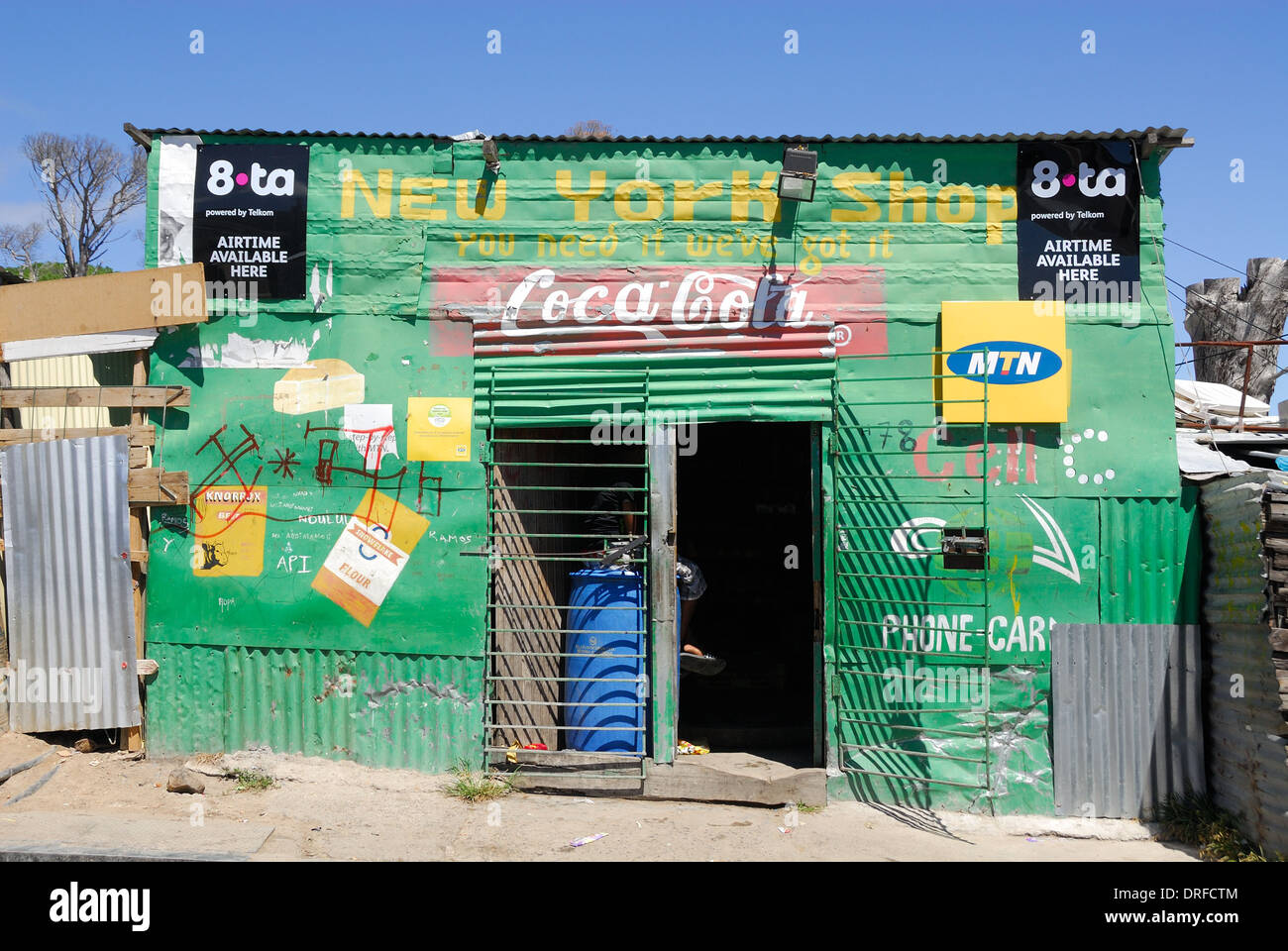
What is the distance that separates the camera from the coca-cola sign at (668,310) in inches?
309

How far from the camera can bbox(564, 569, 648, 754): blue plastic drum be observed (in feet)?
25.4

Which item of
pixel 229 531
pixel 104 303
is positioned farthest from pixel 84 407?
pixel 229 531

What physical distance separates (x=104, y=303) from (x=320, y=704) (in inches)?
146

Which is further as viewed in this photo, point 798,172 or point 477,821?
point 798,172

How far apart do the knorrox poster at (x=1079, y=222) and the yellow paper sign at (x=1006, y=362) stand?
0.79ft

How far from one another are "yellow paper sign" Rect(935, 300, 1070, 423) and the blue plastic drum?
2910mm

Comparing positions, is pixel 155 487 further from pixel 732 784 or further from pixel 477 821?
pixel 732 784

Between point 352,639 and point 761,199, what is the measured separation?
4797mm

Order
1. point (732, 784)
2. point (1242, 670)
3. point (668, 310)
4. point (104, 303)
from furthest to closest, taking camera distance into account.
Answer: point (104, 303) → point (668, 310) → point (732, 784) → point (1242, 670)

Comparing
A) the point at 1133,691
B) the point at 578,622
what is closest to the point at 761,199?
the point at 578,622

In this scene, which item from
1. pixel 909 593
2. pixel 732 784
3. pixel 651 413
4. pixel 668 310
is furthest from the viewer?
pixel 668 310

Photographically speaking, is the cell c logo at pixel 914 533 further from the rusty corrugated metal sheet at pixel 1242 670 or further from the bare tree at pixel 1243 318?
the bare tree at pixel 1243 318

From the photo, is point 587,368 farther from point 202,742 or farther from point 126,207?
point 126,207

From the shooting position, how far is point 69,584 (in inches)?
312
